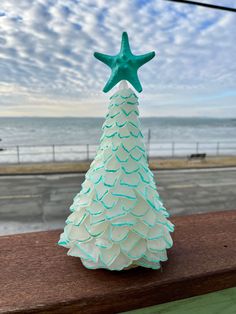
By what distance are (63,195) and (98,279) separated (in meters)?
7.89

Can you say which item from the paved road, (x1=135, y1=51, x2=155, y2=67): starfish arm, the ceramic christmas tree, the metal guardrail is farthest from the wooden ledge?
the metal guardrail

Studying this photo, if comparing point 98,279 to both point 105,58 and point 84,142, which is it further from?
point 84,142

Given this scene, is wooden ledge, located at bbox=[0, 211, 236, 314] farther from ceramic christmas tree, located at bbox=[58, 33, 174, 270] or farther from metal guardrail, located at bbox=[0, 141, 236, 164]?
metal guardrail, located at bbox=[0, 141, 236, 164]

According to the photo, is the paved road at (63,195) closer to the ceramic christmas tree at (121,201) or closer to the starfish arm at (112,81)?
the ceramic christmas tree at (121,201)

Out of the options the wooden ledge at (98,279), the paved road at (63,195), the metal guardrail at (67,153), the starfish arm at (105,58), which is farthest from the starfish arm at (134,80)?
the metal guardrail at (67,153)

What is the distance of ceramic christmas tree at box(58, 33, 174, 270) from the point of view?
4.15 feet

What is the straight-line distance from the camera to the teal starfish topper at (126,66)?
4.43ft

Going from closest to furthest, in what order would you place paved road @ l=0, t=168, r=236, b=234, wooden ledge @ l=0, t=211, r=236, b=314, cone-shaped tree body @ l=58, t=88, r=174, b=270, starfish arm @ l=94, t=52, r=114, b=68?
wooden ledge @ l=0, t=211, r=236, b=314 → cone-shaped tree body @ l=58, t=88, r=174, b=270 → starfish arm @ l=94, t=52, r=114, b=68 → paved road @ l=0, t=168, r=236, b=234

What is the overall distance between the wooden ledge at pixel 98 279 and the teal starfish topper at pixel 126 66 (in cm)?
92

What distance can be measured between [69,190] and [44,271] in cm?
838

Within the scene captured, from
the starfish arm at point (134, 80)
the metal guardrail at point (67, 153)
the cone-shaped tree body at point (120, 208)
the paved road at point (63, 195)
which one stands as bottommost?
the paved road at point (63, 195)

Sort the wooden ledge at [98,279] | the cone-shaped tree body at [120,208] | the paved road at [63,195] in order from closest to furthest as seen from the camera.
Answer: the wooden ledge at [98,279], the cone-shaped tree body at [120,208], the paved road at [63,195]

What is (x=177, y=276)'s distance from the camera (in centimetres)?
129

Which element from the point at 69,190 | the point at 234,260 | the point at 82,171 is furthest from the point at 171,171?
the point at 234,260
